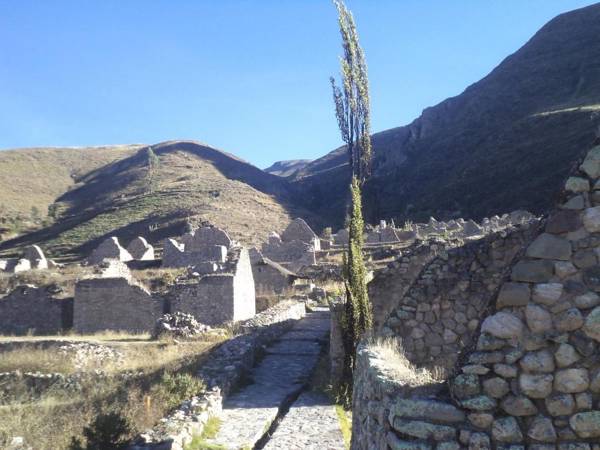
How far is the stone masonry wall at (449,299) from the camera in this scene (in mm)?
5965

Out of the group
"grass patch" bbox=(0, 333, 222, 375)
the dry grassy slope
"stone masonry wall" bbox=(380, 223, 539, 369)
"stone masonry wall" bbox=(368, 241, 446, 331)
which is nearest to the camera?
"stone masonry wall" bbox=(380, 223, 539, 369)

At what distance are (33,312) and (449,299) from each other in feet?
66.2

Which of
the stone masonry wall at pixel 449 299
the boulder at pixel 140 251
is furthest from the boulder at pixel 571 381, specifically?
the boulder at pixel 140 251

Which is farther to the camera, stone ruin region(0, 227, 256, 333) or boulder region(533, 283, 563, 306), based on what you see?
stone ruin region(0, 227, 256, 333)

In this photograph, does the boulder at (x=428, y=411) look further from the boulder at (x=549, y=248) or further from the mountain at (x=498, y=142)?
the mountain at (x=498, y=142)

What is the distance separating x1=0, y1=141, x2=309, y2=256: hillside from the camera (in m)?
54.7

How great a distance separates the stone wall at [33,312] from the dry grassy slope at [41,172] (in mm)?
53386

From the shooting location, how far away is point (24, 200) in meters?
78.9

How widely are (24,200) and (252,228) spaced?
137ft

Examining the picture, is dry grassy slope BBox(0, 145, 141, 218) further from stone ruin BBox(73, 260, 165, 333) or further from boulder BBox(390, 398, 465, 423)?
boulder BBox(390, 398, 465, 423)

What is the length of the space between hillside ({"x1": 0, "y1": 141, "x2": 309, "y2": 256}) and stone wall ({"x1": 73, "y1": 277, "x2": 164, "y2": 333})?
2655 centimetres

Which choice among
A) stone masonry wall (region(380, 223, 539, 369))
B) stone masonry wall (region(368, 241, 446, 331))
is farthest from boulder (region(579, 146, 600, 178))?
stone masonry wall (region(368, 241, 446, 331))

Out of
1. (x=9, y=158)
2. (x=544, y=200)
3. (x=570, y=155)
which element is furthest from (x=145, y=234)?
(x=9, y=158)

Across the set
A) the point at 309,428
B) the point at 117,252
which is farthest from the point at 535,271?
the point at 117,252
